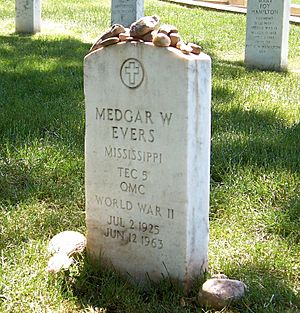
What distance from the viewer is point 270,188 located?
13.6 feet

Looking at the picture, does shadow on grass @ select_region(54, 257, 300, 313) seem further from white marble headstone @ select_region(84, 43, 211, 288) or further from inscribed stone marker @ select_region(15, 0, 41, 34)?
inscribed stone marker @ select_region(15, 0, 41, 34)

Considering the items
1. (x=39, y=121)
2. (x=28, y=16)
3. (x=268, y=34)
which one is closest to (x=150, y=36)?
(x=39, y=121)

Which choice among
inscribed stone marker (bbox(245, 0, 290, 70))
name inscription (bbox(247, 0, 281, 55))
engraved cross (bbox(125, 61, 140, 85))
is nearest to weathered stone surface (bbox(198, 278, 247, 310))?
engraved cross (bbox(125, 61, 140, 85))

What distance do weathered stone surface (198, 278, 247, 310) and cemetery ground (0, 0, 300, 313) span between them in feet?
0.16

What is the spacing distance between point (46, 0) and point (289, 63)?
8792 millimetres

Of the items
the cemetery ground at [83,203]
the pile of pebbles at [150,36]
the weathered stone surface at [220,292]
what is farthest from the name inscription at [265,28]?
the weathered stone surface at [220,292]

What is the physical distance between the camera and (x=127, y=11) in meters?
10.7

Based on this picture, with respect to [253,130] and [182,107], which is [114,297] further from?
[253,130]

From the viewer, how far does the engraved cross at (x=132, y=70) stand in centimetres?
313

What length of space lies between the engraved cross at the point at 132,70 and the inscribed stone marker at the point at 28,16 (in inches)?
367

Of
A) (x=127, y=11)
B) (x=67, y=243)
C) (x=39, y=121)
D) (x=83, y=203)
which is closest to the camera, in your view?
(x=67, y=243)

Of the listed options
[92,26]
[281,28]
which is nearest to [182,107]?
[281,28]

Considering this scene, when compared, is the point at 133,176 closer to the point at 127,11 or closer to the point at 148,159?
the point at 148,159

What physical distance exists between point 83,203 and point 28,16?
867cm
